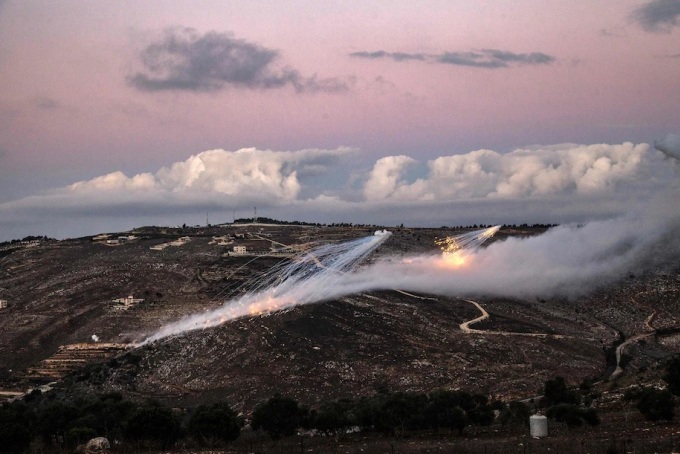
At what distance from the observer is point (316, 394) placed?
3625 inches

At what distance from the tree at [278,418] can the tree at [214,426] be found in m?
3.86

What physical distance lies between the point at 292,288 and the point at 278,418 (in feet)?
198

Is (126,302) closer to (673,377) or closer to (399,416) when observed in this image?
(399,416)

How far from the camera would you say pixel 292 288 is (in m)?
131

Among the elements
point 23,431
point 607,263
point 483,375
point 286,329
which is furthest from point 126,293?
point 607,263

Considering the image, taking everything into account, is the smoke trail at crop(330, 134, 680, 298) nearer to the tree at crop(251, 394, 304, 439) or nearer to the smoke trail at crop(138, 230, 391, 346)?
the smoke trail at crop(138, 230, 391, 346)

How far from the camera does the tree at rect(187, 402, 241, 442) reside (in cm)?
6594

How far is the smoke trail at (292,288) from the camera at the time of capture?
392 feet

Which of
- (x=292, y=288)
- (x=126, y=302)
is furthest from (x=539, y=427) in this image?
(x=126, y=302)

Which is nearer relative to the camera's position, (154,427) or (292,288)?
(154,427)

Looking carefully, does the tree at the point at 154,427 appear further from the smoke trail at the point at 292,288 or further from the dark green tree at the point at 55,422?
the smoke trail at the point at 292,288

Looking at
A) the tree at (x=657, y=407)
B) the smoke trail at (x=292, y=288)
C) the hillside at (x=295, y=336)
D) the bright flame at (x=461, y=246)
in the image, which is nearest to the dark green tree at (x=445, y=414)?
the tree at (x=657, y=407)

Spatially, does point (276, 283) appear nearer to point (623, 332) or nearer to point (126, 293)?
point (126, 293)

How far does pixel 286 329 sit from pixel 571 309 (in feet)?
161
